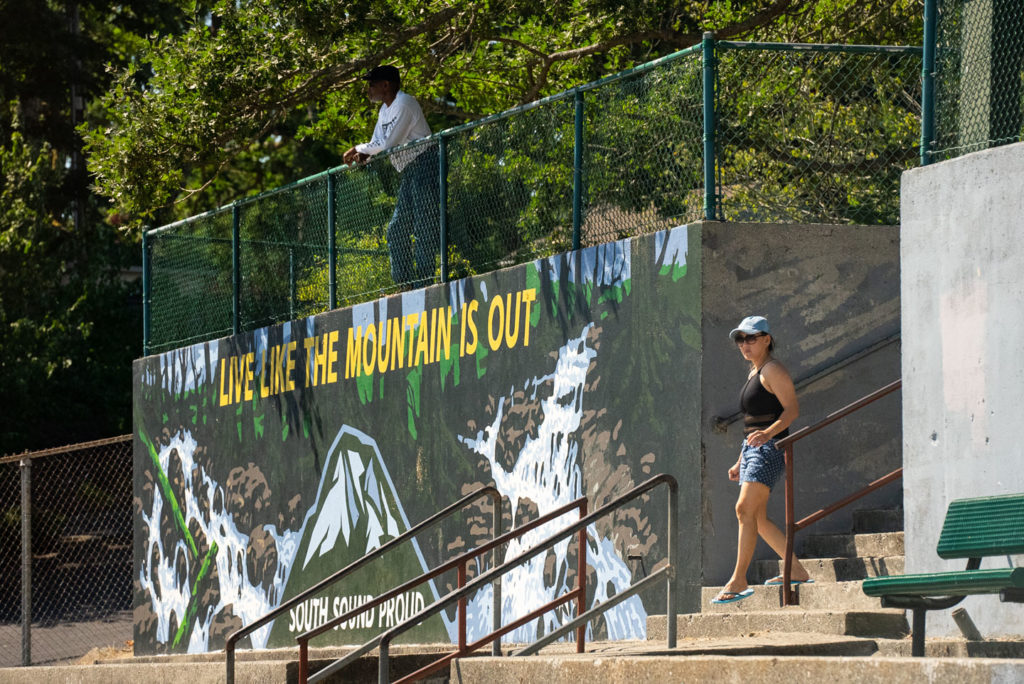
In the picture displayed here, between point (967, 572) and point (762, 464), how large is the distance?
232cm

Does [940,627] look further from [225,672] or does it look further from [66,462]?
[66,462]

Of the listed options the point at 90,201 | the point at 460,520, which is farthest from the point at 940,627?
the point at 90,201

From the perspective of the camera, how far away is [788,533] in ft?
28.2

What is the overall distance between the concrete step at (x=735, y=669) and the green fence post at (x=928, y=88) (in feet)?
9.13

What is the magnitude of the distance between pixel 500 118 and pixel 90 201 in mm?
16557

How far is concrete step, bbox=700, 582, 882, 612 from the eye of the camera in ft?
27.3

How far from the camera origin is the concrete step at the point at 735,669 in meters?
5.85

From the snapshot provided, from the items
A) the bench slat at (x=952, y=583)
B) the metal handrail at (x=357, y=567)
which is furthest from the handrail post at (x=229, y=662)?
the bench slat at (x=952, y=583)

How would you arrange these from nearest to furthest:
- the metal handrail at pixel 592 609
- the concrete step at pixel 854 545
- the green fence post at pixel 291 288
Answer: the metal handrail at pixel 592 609, the concrete step at pixel 854 545, the green fence post at pixel 291 288

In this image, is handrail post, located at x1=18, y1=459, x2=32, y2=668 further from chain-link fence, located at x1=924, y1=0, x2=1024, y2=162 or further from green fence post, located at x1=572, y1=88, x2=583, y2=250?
chain-link fence, located at x1=924, y1=0, x2=1024, y2=162

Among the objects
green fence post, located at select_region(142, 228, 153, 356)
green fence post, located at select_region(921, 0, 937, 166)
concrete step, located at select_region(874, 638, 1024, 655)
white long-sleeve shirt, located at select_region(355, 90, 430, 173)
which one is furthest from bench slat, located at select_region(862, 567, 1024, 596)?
green fence post, located at select_region(142, 228, 153, 356)

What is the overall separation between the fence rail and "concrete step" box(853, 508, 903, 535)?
71.2 inches

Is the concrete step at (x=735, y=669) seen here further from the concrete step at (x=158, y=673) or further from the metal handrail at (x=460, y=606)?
the concrete step at (x=158, y=673)

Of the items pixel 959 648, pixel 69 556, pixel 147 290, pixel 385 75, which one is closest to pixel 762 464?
pixel 959 648
